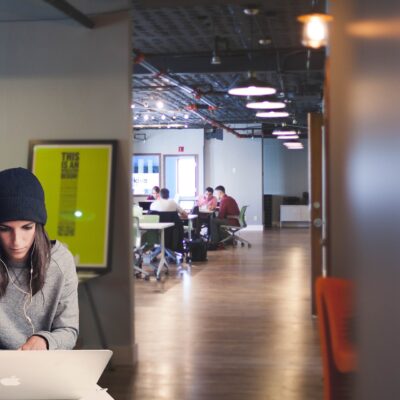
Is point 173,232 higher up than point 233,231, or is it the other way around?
point 173,232

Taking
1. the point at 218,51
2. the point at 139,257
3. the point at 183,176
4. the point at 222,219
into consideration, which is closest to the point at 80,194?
the point at 218,51

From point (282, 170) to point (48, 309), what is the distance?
83.0 ft

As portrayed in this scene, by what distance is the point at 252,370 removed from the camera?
5875 mm

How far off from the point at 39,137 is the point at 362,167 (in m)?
4.28

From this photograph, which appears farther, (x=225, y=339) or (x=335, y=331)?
(x=225, y=339)

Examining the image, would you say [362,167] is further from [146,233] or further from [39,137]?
[146,233]

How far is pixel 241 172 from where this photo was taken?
2439 centimetres

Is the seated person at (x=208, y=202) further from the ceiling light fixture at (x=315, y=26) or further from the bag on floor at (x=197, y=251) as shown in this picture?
the ceiling light fixture at (x=315, y=26)

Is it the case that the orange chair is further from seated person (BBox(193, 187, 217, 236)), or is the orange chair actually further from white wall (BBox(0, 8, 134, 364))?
seated person (BBox(193, 187, 217, 236))

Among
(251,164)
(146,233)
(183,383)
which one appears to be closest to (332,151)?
(183,383)

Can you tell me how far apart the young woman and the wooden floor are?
2.97 meters

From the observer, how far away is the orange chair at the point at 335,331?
3.51 meters

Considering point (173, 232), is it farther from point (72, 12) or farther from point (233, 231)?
point (72, 12)

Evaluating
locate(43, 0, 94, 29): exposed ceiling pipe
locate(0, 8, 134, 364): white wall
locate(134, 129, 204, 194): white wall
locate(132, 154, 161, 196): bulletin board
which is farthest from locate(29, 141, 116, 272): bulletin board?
locate(132, 154, 161, 196): bulletin board
